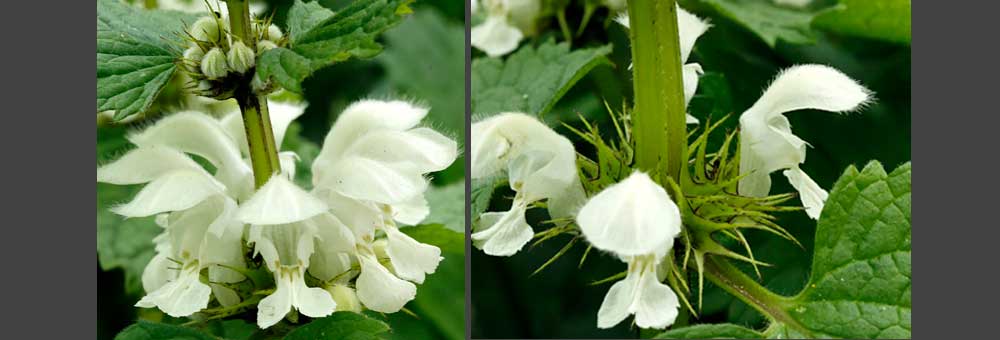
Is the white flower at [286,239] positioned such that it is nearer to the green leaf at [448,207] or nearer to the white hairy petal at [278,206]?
the white hairy petal at [278,206]

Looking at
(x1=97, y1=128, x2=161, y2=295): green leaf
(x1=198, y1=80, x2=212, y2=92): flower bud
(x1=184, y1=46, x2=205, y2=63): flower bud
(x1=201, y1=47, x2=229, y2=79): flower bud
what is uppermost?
(x1=184, y1=46, x2=205, y2=63): flower bud

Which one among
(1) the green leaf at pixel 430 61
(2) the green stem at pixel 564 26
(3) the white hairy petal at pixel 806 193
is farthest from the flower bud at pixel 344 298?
(1) the green leaf at pixel 430 61

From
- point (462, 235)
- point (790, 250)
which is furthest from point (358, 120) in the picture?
point (790, 250)

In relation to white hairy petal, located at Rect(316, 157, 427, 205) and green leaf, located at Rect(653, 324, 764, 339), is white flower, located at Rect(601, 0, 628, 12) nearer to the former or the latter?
white hairy petal, located at Rect(316, 157, 427, 205)

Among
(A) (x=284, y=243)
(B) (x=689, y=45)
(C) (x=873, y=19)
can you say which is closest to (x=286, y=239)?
(A) (x=284, y=243)

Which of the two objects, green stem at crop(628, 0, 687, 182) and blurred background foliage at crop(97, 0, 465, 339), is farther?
blurred background foliage at crop(97, 0, 465, 339)

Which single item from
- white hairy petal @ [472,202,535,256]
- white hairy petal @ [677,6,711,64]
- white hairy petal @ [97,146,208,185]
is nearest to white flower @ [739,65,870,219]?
white hairy petal @ [677,6,711,64]

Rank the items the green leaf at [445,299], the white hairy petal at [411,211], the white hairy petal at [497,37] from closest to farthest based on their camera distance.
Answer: the white hairy petal at [411,211]
the white hairy petal at [497,37]
the green leaf at [445,299]
